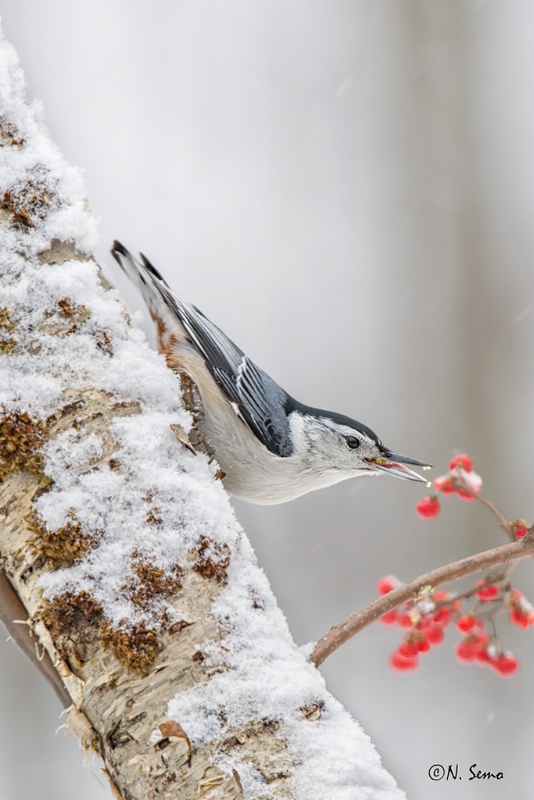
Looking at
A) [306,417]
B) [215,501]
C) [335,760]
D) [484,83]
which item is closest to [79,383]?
[215,501]

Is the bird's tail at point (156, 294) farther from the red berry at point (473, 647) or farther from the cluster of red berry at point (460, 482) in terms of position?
the red berry at point (473, 647)

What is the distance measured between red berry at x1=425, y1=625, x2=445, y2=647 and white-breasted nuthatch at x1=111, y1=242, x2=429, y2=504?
23.3 inches

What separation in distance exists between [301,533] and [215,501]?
139 inches

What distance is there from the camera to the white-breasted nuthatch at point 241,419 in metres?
2.07

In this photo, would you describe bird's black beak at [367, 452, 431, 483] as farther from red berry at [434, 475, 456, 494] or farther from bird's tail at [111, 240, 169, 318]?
bird's tail at [111, 240, 169, 318]

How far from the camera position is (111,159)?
5660mm

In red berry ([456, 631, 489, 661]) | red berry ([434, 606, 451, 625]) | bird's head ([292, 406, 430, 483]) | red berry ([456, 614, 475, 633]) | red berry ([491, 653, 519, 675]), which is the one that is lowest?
red berry ([491, 653, 519, 675])

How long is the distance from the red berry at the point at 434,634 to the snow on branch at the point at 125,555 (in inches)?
24.3

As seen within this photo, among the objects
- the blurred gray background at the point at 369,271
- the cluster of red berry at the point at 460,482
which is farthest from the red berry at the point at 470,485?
the blurred gray background at the point at 369,271

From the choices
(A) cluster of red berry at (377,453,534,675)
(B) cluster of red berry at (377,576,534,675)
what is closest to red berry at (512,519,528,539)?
(A) cluster of red berry at (377,453,534,675)

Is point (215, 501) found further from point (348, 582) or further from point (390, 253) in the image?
point (390, 253)

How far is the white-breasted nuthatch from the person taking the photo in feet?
6.79

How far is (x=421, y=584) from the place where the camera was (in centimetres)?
133

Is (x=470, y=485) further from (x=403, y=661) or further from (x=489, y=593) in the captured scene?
(x=403, y=661)
